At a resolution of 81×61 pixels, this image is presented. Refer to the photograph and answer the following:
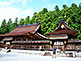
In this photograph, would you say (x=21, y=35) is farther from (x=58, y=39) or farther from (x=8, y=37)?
(x=58, y=39)

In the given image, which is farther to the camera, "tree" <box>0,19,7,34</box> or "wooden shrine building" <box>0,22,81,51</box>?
"tree" <box>0,19,7,34</box>

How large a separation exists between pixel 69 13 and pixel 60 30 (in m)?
16.9

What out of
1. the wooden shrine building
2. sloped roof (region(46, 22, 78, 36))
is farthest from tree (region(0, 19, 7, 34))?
sloped roof (region(46, 22, 78, 36))

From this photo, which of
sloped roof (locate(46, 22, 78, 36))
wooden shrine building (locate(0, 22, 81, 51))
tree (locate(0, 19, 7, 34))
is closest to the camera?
wooden shrine building (locate(0, 22, 81, 51))

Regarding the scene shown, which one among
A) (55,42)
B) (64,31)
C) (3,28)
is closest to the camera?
(55,42)

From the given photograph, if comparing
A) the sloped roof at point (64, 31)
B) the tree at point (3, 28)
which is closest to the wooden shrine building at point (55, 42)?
the sloped roof at point (64, 31)

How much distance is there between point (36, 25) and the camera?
3212cm

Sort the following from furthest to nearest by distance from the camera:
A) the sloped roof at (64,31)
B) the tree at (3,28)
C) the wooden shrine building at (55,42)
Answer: the tree at (3,28) → the sloped roof at (64,31) → the wooden shrine building at (55,42)

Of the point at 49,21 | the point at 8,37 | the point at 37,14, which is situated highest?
the point at 37,14

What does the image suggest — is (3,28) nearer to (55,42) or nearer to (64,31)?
(55,42)

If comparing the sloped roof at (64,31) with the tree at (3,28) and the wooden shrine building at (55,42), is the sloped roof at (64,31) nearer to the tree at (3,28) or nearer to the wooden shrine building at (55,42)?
the wooden shrine building at (55,42)

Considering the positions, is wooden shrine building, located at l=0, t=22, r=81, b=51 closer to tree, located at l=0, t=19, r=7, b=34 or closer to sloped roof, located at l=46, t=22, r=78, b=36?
sloped roof, located at l=46, t=22, r=78, b=36

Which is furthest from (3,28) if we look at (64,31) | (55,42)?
(64,31)

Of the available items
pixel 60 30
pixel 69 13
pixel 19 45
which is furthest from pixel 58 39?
pixel 69 13
